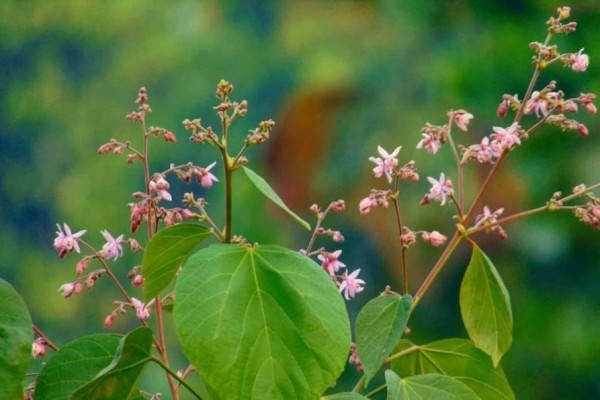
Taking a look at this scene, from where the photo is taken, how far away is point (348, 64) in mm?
3551

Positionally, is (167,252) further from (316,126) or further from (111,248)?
(316,126)

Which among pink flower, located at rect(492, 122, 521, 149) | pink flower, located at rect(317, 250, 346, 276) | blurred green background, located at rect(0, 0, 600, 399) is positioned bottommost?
blurred green background, located at rect(0, 0, 600, 399)

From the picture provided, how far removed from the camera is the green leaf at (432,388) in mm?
424

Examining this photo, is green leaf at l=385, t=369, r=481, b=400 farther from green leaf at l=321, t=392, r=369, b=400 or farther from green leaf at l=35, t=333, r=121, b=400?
green leaf at l=35, t=333, r=121, b=400

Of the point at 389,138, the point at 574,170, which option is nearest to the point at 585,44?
Answer: the point at 574,170

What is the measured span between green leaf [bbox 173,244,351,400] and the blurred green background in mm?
2576

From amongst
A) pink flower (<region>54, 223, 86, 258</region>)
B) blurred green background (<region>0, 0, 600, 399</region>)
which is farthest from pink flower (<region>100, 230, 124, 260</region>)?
blurred green background (<region>0, 0, 600, 399</region>)

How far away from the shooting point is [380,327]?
1.45 ft

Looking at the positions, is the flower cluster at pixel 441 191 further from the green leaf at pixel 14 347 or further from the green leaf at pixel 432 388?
the green leaf at pixel 14 347

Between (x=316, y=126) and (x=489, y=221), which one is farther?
(x=316, y=126)

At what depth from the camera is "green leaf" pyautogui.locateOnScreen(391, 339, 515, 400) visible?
1.59 ft

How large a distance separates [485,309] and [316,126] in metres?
3.10

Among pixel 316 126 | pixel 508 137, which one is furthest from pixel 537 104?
pixel 316 126

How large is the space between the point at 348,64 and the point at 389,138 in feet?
1.36
